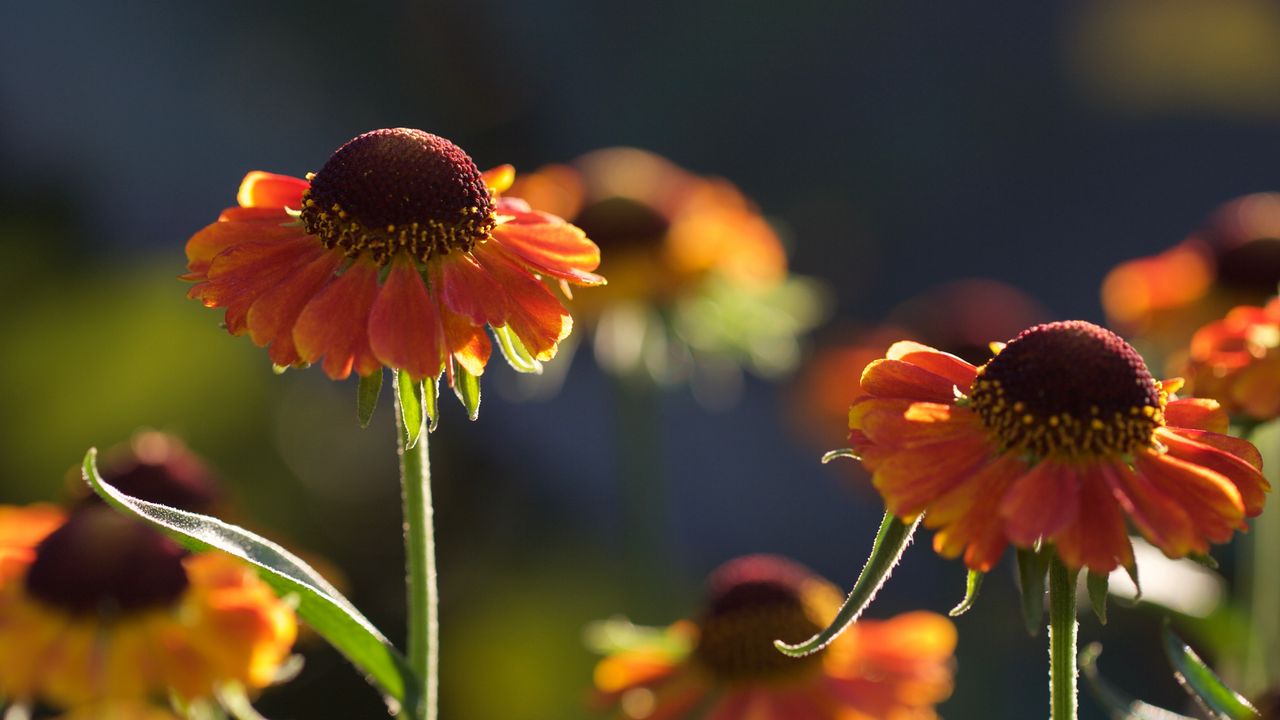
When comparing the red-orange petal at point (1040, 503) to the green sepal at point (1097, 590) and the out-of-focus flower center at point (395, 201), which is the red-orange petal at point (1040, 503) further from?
the out-of-focus flower center at point (395, 201)

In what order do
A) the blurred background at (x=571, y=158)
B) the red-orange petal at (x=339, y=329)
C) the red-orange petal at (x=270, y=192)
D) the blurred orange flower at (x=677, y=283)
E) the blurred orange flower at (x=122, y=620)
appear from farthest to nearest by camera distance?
1. the blurred background at (x=571, y=158)
2. the blurred orange flower at (x=677, y=283)
3. the blurred orange flower at (x=122, y=620)
4. the red-orange petal at (x=270, y=192)
5. the red-orange petal at (x=339, y=329)

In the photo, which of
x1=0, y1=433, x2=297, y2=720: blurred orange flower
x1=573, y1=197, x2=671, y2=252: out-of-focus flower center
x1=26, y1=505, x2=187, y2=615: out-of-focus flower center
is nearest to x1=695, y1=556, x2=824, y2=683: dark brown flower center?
x1=0, y1=433, x2=297, y2=720: blurred orange flower

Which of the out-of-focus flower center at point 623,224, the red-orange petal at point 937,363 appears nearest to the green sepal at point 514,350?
the red-orange petal at point 937,363

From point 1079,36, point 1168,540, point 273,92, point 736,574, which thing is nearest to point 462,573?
point 273,92

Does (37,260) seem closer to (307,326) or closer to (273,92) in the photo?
(273,92)

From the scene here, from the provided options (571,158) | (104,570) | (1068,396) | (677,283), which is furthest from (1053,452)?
(571,158)

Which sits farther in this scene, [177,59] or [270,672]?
[177,59]

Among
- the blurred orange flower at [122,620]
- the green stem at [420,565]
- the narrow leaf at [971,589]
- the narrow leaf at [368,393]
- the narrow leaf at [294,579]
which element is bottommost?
the blurred orange flower at [122,620]

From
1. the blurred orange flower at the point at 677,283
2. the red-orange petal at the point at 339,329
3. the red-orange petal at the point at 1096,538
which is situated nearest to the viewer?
the red-orange petal at the point at 1096,538
